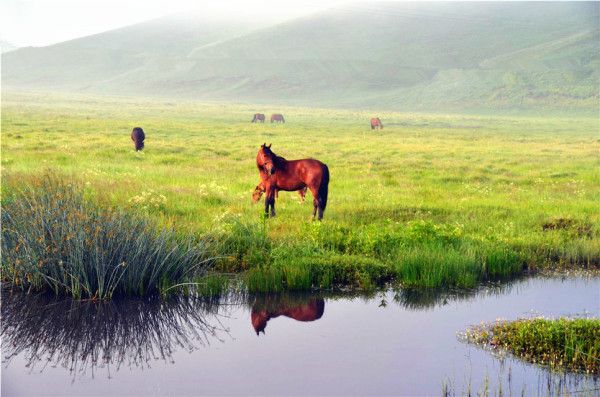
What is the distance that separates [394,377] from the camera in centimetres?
775

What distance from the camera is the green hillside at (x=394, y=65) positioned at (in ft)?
377

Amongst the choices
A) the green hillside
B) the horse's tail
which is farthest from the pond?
the green hillside

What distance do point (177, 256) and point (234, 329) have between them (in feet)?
5.90

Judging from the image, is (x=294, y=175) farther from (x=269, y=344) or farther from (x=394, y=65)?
(x=394, y=65)

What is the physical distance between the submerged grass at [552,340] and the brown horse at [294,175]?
524 cm

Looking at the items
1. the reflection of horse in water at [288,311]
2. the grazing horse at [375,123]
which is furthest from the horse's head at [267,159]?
the grazing horse at [375,123]

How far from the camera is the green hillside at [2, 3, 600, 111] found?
114938mm

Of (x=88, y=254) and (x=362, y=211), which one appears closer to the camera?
(x=88, y=254)

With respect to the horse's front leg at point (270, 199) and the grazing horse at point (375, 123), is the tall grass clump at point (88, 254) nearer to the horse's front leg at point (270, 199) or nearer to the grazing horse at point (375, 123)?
the horse's front leg at point (270, 199)

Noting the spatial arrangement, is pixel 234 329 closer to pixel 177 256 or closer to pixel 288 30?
pixel 177 256

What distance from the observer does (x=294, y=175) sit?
13.8 m

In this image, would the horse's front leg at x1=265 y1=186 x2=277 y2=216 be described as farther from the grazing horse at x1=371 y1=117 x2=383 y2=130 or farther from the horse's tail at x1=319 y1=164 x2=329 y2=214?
the grazing horse at x1=371 y1=117 x2=383 y2=130

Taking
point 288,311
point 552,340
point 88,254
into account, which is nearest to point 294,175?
point 288,311

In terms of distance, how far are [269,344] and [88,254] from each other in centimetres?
296
